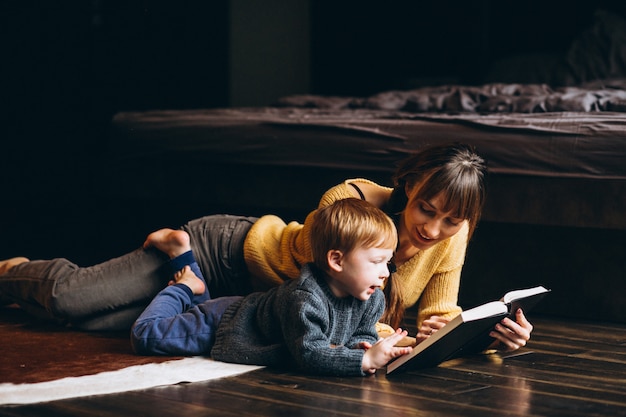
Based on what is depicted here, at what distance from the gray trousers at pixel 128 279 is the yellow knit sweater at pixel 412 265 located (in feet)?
0.35

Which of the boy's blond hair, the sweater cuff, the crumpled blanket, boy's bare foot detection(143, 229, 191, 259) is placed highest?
the crumpled blanket

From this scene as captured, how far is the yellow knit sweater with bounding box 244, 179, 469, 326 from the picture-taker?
229 cm

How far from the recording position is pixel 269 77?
5957mm

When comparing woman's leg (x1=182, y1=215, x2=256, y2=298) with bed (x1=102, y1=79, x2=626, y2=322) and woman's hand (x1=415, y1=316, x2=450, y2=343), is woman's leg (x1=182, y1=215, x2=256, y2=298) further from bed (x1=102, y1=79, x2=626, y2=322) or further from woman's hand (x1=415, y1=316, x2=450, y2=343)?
bed (x1=102, y1=79, x2=626, y2=322)

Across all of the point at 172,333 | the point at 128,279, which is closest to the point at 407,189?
the point at 172,333

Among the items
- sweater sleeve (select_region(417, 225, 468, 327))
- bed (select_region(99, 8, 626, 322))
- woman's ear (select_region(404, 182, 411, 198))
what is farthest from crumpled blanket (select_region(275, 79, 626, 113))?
woman's ear (select_region(404, 182, 411, 198))

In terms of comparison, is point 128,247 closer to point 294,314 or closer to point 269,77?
point 294,314

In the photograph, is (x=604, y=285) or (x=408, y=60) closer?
(x=604, y=285)

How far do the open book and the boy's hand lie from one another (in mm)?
39

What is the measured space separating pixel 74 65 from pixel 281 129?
1.89m

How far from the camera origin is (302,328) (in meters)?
1.97

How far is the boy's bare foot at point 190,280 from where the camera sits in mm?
2346

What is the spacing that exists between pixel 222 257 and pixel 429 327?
61 centimetres

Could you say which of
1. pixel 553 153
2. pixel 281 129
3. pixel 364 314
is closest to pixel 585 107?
pixel 553 153
